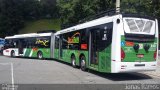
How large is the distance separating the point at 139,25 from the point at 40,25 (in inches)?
2323

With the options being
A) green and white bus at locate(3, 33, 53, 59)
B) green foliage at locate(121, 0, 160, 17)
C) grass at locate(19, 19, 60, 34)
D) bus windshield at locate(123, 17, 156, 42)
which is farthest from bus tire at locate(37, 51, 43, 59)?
grass at locate(19, 19, 60, 34)

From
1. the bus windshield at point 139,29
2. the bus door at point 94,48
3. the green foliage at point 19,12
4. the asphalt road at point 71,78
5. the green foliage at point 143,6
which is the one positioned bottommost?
Result: the asphalt road at point 71,78

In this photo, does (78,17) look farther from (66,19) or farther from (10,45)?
(10,45)

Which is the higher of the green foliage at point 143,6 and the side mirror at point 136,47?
the green foliage at point 143,6

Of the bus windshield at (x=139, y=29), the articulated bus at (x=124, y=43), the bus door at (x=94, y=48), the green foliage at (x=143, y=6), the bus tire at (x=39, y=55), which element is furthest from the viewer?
the bus tire at (x=39, y=55)

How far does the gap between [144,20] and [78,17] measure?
73.4 feet

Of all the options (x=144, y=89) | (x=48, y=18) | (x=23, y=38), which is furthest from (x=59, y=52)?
(x=48, y=18)

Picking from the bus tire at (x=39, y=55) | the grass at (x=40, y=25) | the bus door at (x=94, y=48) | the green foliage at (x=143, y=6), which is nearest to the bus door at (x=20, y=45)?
the bus tire at (x=39, y=55)

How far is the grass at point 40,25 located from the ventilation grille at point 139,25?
53298 mm

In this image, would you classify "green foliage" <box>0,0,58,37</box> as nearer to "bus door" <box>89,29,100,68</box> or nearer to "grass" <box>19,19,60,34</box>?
"grass" <box>19,19,60,34</box>

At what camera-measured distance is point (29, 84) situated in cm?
1375

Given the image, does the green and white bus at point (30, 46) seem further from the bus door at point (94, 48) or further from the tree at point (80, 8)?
the bus door at point (94, 48)

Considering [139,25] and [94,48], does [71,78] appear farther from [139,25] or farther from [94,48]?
[139,25]

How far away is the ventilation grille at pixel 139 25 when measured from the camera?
600 inches
